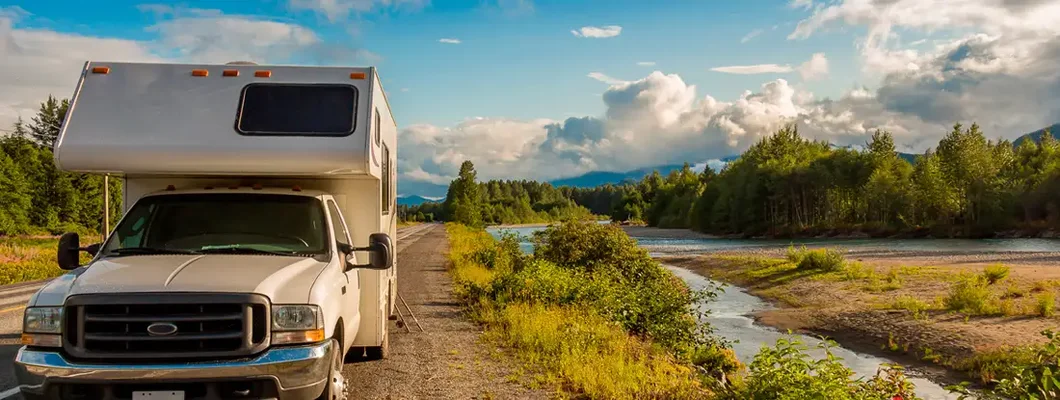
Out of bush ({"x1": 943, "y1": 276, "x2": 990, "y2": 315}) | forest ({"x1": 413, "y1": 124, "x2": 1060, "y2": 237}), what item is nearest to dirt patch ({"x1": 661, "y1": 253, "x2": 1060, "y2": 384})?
bush ({"x1": 943, "y1": 276, "x2": 990, "y2": 315})

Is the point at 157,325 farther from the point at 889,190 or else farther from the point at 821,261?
the point at 889,190

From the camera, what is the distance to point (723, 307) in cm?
2627

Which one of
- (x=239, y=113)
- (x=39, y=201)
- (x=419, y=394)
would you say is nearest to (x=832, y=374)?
(x=419, y=394)

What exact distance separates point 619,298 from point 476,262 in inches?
431

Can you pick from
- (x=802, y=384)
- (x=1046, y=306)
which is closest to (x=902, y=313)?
(x=1046, y=306)

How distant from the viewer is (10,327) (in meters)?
12.7

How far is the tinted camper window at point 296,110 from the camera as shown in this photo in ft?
23.9

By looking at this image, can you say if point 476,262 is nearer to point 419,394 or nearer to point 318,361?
point 419,394

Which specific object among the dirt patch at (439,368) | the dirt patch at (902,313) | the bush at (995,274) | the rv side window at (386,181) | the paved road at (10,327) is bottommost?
the dirt patch at (902,313)

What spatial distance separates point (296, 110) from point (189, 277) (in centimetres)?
218

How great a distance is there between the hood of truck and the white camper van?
2 centimetres

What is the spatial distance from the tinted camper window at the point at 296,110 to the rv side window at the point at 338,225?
86 centimetres

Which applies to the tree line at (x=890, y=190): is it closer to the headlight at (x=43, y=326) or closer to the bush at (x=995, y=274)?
the bush at (x=995, y=274)

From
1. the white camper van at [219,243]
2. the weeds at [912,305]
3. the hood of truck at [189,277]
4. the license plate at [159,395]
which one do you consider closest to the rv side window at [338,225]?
the white camper van at [219,243]
